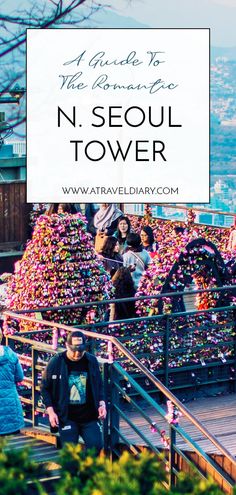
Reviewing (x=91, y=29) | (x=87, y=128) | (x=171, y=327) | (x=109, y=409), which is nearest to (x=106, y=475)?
(x=109, y=409)

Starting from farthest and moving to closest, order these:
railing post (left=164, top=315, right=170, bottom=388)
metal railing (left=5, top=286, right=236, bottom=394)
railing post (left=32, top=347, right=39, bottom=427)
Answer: railing post (left=164, top=315, right=170, bottom=388) < metal railing (left=5, top=286, right=236, bottom=394) < railing post (left=32, top=347, right=39, bottom=427)

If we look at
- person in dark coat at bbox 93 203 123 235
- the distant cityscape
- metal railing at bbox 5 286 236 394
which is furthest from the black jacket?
the distant cityscape

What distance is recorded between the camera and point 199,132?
2000 centimetres

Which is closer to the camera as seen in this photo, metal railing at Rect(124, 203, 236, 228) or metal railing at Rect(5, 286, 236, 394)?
metal railing at Rect(5, 286, 236, 394)

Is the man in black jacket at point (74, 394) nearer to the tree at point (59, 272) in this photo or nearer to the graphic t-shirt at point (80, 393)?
the graphic t-shirt at point (80, 393)

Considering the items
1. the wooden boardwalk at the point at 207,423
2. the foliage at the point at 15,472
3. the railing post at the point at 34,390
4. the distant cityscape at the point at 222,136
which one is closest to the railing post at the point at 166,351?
the wooden boardwalk at the point at 207,423

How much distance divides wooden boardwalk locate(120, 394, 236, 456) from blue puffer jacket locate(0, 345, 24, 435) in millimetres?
2001

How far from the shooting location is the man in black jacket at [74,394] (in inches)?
416

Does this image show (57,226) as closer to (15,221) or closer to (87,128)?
(87,128)

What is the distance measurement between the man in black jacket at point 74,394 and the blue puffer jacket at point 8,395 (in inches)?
9.4

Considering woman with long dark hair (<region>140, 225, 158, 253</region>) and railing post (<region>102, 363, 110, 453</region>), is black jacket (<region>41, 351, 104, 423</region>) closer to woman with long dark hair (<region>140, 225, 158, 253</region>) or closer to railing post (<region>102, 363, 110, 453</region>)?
railing post (<region>102, 363, 110, 453</region>)

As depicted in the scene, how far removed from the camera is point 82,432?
10.8 meters

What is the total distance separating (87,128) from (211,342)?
197 inches

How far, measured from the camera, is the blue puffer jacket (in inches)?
421
